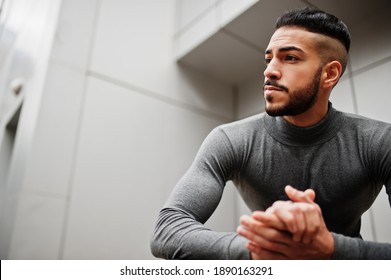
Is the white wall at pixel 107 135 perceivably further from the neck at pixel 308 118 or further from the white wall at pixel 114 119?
the neck at pixel 308 118

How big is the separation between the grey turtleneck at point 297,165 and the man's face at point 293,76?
0.27 feet

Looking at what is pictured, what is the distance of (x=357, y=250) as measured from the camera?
0.70m

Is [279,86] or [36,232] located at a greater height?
[279,86]

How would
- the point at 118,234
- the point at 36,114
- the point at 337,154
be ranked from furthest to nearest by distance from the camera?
the point at 118,234
the point at 36,114
the point at 337,154

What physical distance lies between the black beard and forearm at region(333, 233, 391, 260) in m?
0.48

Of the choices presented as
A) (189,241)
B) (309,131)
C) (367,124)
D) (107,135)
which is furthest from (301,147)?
(107,135)

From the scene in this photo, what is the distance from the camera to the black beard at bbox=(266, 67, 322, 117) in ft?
3.49

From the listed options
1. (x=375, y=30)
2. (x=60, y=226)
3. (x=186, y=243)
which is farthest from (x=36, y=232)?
(x=375, y=30)

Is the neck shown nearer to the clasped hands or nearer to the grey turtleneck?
the grey turtleneck

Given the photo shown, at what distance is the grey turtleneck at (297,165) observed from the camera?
38.4 inches

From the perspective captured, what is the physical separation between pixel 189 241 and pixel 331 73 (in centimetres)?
81

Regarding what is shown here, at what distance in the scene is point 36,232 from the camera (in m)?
1.46

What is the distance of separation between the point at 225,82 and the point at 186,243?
6.60ft
